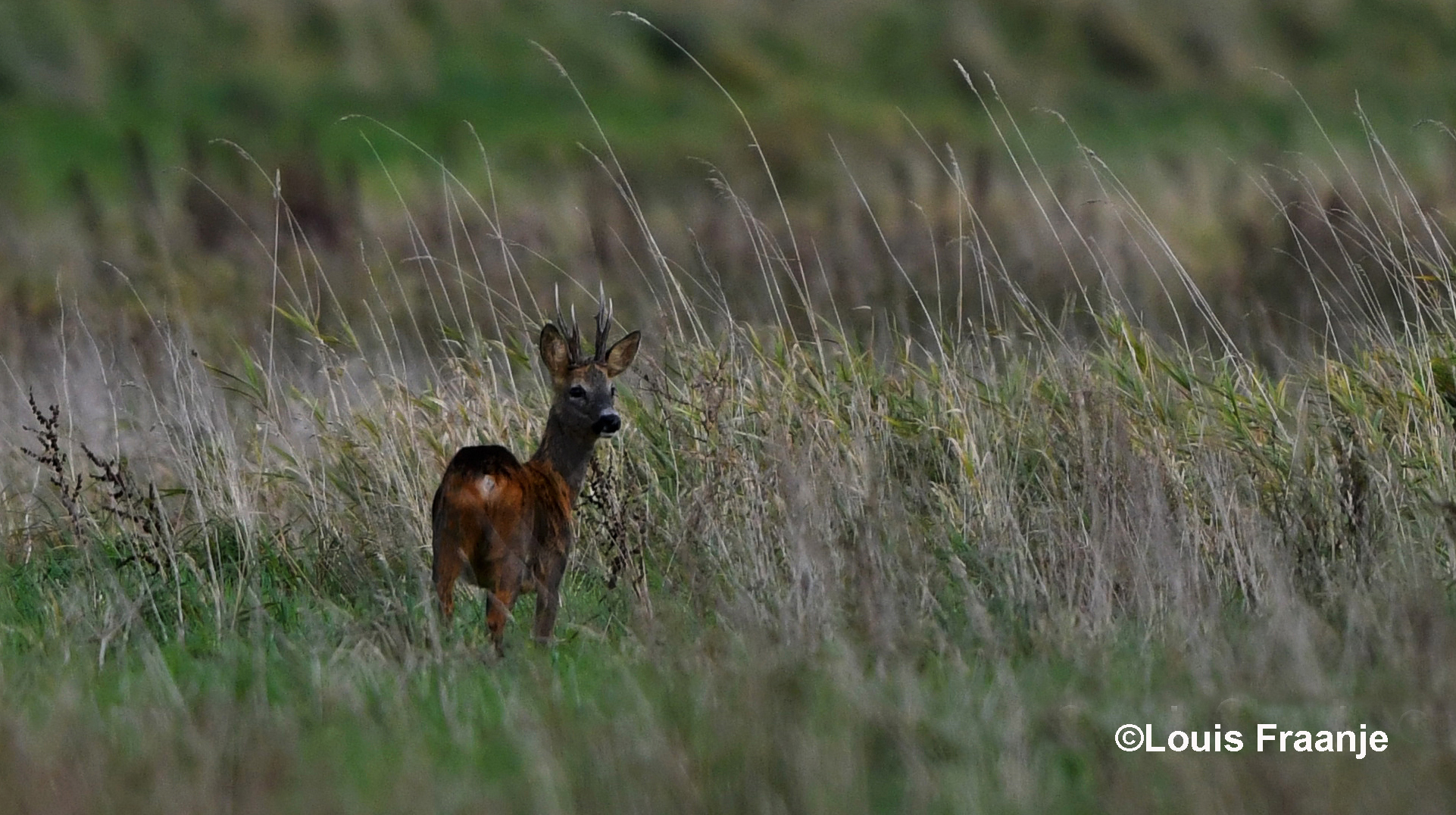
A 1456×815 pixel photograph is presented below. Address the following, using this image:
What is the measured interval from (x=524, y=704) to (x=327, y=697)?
0.41 metres

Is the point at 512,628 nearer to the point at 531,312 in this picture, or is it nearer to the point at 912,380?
the point at 912,380

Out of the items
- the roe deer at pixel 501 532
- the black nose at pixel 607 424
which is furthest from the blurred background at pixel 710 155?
the roe deer at pixel 501 532

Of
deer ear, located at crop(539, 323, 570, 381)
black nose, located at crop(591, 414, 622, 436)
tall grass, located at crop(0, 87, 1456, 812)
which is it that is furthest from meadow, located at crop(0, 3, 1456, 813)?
deer ear, located at crop(539, 323, 570, 381)

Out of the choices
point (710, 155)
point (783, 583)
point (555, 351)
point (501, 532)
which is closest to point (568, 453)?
point (555, 351)

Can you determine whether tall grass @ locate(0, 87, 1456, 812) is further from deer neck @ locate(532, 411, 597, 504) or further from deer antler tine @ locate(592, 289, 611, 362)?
deer antler tine @ locate(592, 289, 611, 362)

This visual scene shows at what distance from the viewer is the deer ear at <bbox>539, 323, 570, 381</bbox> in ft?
18.4

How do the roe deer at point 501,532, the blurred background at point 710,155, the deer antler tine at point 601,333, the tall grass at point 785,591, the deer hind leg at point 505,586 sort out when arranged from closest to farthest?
the tall grass at point 785,591 → the deer hind leg at point 505,586 → the roe deer at point 501,532 → the deer antler tine at point 601,333 → the blurred background at point 710,155

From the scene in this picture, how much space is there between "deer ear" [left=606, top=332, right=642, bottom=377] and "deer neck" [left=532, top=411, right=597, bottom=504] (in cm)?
20

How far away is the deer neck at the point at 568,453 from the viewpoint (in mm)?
5688

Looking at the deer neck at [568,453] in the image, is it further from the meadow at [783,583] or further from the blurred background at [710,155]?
the blurred background at [710,155]

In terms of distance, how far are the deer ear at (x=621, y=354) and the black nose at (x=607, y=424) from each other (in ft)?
0.95

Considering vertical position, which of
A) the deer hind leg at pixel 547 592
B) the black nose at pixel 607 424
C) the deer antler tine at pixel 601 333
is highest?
the deer antler tine at pixel 601 333

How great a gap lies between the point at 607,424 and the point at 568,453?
0.31 metres

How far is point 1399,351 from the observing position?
6.44m
